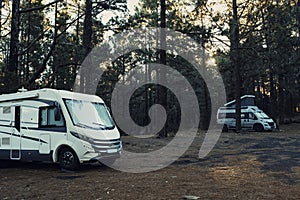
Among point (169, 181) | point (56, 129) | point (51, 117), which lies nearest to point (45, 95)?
point (51, 117)

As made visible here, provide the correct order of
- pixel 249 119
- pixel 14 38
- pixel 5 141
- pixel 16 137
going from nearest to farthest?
pixel 16 137 < pixel 5 141 < pixel 14 38 < pixel 249 119

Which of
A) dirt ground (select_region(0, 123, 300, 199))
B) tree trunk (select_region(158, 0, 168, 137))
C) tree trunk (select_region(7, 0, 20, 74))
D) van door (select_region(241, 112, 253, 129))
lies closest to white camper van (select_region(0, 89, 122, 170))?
dirt ground (select_region(0, 123, 300, 199))

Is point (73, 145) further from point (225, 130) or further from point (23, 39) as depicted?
point (23, 39)

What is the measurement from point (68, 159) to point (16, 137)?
82.3 inches

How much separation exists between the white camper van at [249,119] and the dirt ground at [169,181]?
17.4 m

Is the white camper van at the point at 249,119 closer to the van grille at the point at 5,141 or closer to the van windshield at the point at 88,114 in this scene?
the van windshield at the point at 88,114

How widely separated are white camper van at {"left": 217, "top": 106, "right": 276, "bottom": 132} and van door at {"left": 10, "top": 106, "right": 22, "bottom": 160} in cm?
2231

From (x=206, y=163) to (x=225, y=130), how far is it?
67.9 ft

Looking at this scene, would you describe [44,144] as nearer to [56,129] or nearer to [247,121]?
[56,129]

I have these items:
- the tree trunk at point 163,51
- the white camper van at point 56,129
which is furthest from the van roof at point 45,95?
the tree trunk at point 163,51

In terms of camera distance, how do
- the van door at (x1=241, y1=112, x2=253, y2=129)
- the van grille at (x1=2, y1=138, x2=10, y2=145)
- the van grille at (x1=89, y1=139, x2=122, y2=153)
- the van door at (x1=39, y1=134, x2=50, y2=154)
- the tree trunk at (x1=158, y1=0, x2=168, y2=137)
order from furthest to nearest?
the van door at (x1=241, y1=112, x2=253, y2=129) → the tree trunk at (x1=158, y1=0, x2=168, y2=137) → the van grille at (x1=2, y1=138, x2=10, y2=145) → the van door at (x1=39, y1=134, x2=50, y2=154) → the van grille at (x1=89, y1=139, x2=122, y2=153)

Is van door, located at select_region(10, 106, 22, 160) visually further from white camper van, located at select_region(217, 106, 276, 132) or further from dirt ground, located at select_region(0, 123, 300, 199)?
white camper van, located at select_region(217, 106, 276, 132)

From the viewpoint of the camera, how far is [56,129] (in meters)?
10.4

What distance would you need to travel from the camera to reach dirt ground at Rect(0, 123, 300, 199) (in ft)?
22.3
